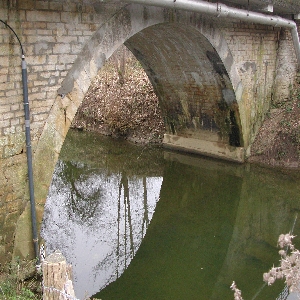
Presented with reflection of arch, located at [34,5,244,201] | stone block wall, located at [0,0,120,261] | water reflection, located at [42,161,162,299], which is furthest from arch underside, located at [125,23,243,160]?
stone block wall, located at [0,0,120,261]

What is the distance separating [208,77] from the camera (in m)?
8.97

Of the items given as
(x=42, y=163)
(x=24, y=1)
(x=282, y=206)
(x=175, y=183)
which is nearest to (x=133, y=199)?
(x=175, y=183)

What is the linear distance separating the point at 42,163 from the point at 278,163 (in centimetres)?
624

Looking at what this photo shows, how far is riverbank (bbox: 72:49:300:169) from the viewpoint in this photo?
9.21 meters

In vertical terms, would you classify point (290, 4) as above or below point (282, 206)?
above

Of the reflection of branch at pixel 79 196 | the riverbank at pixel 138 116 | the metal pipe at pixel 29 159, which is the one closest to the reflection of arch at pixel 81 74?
the metal pipe at pixel 29 159

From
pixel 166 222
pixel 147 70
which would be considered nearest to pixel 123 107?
pixel 147 70

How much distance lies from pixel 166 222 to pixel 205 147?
12.2 feet

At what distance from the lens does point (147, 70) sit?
9867 mm

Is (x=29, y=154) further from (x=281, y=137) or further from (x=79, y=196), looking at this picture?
(x=281, y=137)

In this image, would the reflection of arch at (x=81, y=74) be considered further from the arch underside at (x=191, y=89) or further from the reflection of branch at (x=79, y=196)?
the reflection of branch at (x=79, y=196)

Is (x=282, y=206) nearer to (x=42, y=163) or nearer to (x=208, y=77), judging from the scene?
(x=208, y=77)

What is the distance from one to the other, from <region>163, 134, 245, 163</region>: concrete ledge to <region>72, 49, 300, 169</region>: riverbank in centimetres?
34

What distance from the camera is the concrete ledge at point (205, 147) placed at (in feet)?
31.8
